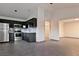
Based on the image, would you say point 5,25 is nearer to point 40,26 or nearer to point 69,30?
point 40,26

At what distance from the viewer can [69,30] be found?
1335cm

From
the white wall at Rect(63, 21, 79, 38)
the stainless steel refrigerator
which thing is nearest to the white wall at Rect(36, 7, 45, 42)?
the stainless steel refrigerator

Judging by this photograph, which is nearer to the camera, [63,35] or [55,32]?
[55,32]

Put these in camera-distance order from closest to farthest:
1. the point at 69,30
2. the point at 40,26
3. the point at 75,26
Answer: the point at 40,26
the point at 75,26
the point at 69,30

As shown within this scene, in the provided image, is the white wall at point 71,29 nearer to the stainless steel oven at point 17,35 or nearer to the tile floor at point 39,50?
the stainless steel oven at point 17,35

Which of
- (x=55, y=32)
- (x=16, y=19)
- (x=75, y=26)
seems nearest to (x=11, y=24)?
(x=16, y=19)

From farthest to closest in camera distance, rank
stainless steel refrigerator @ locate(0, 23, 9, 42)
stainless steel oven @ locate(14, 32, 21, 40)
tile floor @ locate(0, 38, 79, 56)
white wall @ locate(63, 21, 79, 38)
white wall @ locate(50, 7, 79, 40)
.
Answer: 1. white wall @ locate(63, 21, 79, 38)
2. stainless steel oven @ locate(14, 32, 21, 40)
3. stainless steel refrigerator @ locate(0, 23, 9, 42)
4. white wall @ locate(50, 7, 79, 40)
5. tile floor @ locate(0, 38, 79, 56)

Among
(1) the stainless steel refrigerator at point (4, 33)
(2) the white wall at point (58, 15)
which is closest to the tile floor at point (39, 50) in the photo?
(1) the stainless steel refrigerator at point (4, 33)

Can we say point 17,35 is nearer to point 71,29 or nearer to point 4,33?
point 4,33

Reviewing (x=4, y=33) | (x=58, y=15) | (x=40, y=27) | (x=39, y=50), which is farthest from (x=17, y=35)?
(x=39, y=50)

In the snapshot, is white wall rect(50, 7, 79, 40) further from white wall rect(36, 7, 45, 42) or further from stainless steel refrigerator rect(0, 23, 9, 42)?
stainless steel refrigerator rect(0, 23, 9, 42)

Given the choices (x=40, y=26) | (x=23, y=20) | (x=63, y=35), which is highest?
(x=23, y=20)

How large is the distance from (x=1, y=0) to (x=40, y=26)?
251 inches

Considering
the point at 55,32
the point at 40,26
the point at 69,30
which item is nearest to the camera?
the point at 40,26
